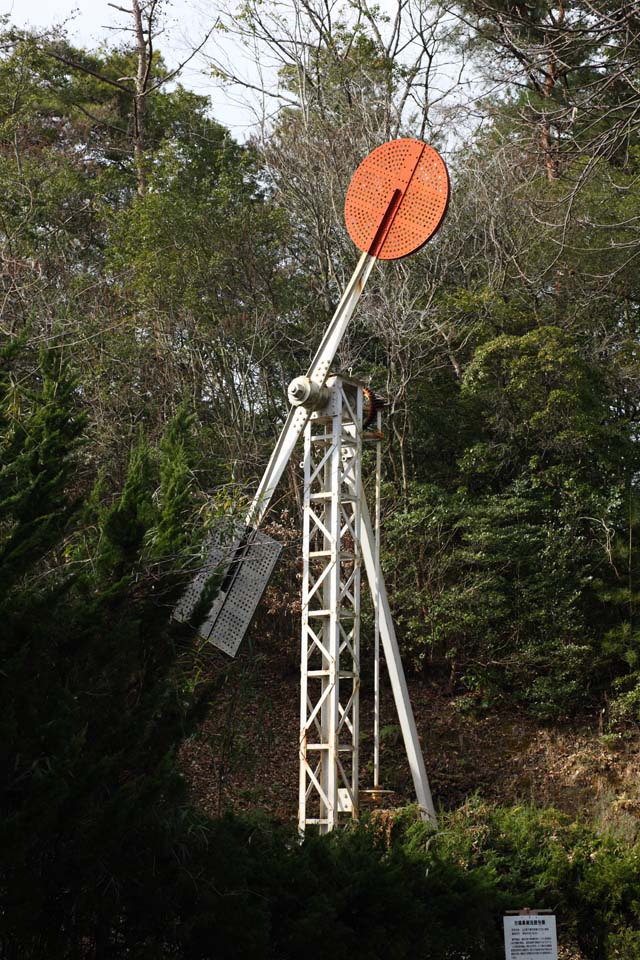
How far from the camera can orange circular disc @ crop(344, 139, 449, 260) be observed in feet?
25.1

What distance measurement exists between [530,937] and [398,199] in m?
5.36

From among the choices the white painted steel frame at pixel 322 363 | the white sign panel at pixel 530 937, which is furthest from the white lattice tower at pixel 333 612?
the white sign panel at pixel 530 937

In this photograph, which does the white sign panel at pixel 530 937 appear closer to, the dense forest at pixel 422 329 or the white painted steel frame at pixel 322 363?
the dense forest at pixel 422 329

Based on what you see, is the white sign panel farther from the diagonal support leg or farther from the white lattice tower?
the diagonal support leg

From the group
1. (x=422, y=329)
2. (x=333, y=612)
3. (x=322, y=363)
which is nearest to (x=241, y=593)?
(x=333, y=612)

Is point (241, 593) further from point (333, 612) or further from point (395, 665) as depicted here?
point (395, 665)

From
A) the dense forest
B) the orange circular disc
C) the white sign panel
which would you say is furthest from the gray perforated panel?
the orange circular disc

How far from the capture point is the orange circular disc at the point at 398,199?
7.65 metres

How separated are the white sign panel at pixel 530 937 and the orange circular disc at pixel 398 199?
193 inches

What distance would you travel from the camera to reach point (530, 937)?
4887mm

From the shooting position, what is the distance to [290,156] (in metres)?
13.3

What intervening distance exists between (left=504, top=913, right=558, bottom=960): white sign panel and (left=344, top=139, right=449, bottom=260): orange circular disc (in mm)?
4899

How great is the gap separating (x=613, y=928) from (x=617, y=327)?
32.9 feet

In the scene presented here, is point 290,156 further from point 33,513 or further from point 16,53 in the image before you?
point 33,513
